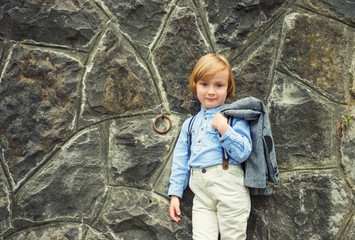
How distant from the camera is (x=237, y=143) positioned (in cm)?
145

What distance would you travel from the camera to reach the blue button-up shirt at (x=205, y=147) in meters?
1.46

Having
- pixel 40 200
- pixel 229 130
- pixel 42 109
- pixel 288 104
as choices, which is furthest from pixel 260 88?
pixel 40 200

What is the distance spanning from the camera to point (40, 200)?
5.67ft

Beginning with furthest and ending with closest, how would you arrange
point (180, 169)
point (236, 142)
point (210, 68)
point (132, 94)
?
1. point (132, 94)
2. point (180, 169)
3. point (210, 68)
4. point (236, 142)

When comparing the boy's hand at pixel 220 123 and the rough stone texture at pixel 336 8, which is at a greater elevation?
the rough stone texture at pixel 336 8

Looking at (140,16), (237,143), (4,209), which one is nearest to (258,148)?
(237,143)

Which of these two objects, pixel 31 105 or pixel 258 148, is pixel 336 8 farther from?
pixel 31 105

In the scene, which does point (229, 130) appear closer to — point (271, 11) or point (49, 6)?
point (271, 11)

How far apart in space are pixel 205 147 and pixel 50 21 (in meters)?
1.11

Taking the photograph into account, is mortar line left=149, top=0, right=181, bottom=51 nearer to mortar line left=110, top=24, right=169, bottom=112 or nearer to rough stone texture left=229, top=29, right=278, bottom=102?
mortar line left=110, top=24, right=169, bottom=112

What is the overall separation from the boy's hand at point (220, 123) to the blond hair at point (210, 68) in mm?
208

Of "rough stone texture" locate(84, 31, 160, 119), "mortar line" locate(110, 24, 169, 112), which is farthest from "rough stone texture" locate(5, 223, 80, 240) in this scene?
"mortar line" locate(110, 24, 169, 112)

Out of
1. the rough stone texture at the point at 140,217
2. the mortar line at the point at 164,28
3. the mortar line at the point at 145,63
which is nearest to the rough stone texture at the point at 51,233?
the rough stone texture at the point at 140,217

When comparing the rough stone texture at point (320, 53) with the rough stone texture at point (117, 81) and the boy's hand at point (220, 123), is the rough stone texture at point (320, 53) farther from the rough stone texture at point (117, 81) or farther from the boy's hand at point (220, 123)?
the rough stone texture at point (117, 81)
